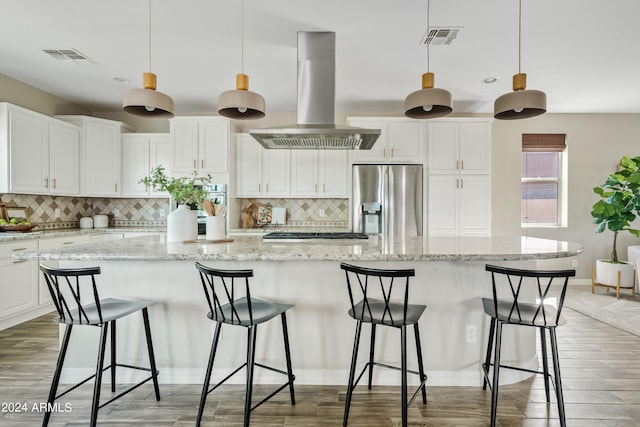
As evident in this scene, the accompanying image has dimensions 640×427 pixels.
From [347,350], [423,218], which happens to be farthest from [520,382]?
[423,218]

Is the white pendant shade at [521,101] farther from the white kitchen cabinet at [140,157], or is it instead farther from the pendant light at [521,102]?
the white kitchen cabinet at [140,157]

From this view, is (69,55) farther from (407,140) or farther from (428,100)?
(407,140)

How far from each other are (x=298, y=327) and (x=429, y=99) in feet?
5.75

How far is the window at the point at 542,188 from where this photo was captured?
543cm

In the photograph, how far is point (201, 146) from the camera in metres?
4.76

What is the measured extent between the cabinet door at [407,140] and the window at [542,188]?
6.46 feet

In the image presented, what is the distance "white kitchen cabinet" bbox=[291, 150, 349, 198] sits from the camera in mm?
4938

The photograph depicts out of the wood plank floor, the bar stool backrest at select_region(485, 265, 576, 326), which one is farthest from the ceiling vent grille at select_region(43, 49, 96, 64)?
the bar stool backrest at select_region(485, 265, 576, 326)

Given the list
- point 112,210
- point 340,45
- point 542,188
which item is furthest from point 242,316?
point 542,188

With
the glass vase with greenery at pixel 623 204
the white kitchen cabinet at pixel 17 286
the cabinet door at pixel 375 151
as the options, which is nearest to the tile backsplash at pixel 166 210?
the cabinet door at pixel 375 151

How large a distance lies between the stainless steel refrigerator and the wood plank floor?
7.41 feet

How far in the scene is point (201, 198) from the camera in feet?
8.52

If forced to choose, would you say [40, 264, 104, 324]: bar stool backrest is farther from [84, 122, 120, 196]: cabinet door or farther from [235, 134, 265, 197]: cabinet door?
[84, 122, 120, 196]: cabinet door

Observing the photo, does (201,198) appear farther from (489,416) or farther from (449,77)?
(449,77)
